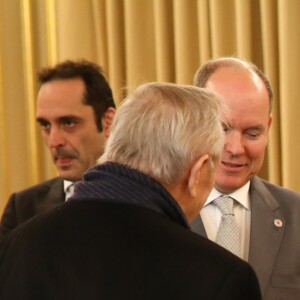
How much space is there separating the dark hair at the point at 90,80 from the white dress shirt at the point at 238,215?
760 mm

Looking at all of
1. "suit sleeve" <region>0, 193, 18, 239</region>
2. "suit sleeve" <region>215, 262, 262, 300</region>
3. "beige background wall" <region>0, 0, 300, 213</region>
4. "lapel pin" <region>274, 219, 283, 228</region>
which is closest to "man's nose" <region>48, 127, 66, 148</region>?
"suit sleeve" <region>0, 193, 18, 239</region>

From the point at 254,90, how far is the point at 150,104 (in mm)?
614

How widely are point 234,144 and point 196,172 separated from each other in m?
0.53

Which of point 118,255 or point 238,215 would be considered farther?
point 238,215

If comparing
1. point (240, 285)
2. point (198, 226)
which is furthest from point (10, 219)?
point (240, 285)

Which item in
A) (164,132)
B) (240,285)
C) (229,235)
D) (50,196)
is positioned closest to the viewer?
(240,285)

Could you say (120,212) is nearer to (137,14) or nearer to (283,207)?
(283,207)

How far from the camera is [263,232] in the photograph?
182 cm

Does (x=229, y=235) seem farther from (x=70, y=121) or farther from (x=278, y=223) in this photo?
(x=70, y=121)

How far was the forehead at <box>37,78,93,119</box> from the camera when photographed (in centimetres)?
249

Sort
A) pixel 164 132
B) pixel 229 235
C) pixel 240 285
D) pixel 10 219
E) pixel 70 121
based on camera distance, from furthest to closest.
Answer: pixel 70 121 < pixel 10 219 < pixel 229 235 < pixel 164 132 < pixel 240 285

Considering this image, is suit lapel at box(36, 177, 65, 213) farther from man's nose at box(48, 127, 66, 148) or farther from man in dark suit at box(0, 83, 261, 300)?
man in dark suit at box(0, 83, 261, 300)

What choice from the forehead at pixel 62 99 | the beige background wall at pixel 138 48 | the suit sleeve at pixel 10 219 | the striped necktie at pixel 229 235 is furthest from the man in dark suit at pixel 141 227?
the beige background wall at pixel 138 48

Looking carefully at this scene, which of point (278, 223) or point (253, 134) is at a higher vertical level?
point (253, 134)
